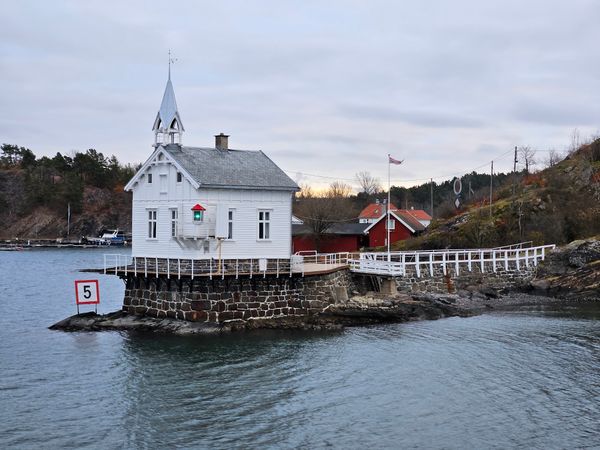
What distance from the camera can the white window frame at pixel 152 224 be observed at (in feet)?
123

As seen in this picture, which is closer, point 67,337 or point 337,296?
point 67,337

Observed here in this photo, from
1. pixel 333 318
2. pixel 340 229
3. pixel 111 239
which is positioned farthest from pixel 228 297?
pixel 111 239

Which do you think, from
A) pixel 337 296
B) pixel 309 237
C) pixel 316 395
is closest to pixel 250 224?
pixel 337 296

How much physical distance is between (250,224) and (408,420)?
16548 mm

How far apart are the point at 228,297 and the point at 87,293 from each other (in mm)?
8784

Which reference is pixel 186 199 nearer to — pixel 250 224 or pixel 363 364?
pixel 250 224

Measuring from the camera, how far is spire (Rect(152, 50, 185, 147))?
3862cm

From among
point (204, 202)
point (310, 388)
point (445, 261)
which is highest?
point (204, 202)

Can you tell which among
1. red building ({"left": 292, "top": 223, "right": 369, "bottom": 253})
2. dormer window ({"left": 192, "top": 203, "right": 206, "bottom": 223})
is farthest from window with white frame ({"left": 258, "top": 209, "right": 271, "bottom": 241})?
red building ({"left": 292, "top": 223, "right": 369, "bottom": 253})

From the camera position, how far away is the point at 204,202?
35656 mm

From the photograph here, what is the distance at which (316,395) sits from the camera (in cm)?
2523

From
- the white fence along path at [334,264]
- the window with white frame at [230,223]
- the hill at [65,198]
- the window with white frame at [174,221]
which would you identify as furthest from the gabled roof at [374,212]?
the hill at [65,198]

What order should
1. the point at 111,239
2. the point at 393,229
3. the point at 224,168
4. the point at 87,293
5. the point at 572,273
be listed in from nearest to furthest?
the point at 224,168 < the point at 87,293 < the point at 572,273 < the point at 393,229 < the point at 111,239

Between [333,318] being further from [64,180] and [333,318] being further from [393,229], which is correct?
[64,180]
